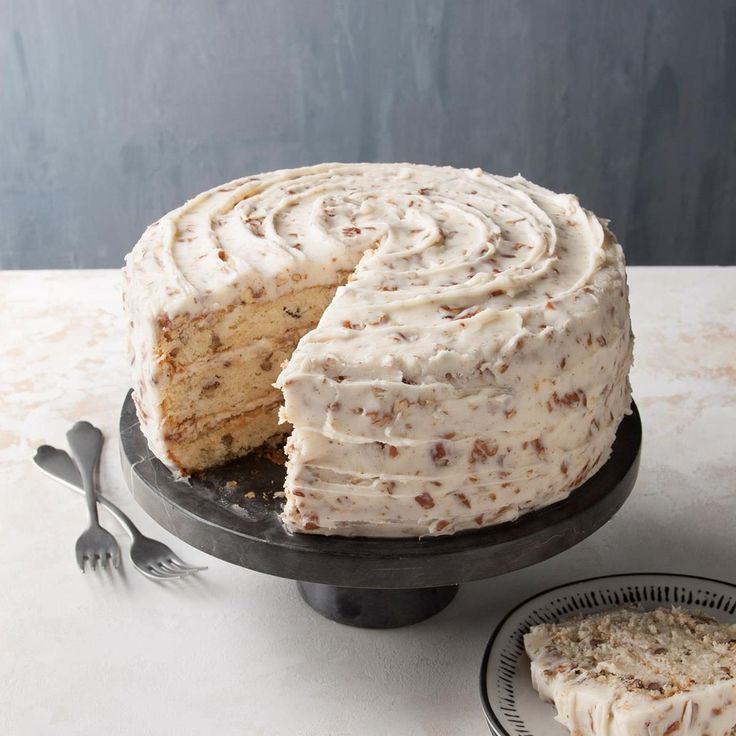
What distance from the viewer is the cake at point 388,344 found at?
2574 millimetres

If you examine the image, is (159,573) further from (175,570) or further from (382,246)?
(382,246)

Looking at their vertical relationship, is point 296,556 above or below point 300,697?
above

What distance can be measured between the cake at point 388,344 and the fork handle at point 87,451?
542mm

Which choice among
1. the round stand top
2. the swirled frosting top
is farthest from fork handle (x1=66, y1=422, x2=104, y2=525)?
the swirled frosting top

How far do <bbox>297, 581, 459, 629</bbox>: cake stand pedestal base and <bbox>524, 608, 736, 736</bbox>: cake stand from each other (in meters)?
0.42

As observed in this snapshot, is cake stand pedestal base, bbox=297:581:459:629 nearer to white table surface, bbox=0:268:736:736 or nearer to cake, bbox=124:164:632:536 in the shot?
white table surface, bbox=0:268:736:736

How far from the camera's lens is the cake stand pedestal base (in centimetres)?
308

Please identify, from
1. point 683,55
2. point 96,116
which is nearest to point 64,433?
point 96,116

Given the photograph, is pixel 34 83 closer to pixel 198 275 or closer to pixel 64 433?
pixel 64 433

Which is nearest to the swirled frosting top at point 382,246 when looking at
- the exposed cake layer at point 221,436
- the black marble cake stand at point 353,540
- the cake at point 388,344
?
the cake at point 388,344

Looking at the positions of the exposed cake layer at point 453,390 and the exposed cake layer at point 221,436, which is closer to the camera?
the exposed cake layer at point 453,390

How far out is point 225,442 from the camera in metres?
3.21

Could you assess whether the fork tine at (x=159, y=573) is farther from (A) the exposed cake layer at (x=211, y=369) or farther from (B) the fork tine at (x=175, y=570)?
(A) the exposed cake layer at (x=211, y=369)

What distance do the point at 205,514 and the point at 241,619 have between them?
1.56 feet
